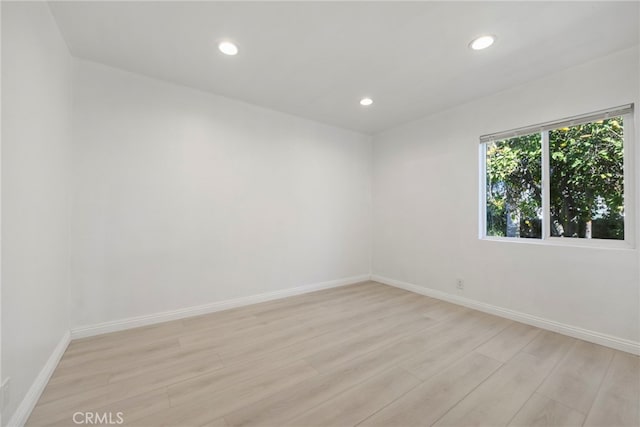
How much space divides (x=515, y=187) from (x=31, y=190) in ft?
13.5

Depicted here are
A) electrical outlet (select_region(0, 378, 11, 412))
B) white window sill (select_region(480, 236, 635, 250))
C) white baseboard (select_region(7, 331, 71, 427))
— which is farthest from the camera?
white window sill (select_region(480, 236, 635, 250))

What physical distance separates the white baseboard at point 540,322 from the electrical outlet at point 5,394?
148 inches

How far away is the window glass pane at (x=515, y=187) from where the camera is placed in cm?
279

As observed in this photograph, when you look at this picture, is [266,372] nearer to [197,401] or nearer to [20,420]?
[197,401]

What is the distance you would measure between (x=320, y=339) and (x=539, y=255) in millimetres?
2304

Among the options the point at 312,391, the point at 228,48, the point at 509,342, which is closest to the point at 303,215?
the point at 228,48

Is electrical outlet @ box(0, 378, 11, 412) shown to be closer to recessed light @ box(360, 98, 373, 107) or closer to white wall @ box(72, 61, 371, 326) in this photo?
white wall @ box(72, 61, 371, 326)

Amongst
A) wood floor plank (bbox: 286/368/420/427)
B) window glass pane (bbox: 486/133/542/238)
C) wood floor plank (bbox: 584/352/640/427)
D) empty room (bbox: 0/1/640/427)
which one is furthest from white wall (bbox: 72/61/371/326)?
wood floor plank (bbox: 584/352/640/427)

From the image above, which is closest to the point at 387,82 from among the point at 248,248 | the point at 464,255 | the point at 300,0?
the point at 300,0

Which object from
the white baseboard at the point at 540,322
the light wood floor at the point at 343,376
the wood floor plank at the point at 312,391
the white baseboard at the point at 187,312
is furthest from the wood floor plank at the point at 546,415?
the white baseboard at the point at 187,312

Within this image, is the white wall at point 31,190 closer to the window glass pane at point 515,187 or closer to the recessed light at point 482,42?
the recessed light at point 482,42

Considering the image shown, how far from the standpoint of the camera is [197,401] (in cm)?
155

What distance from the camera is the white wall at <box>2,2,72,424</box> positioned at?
1289 millimetres

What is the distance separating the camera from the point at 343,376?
1.80 m
